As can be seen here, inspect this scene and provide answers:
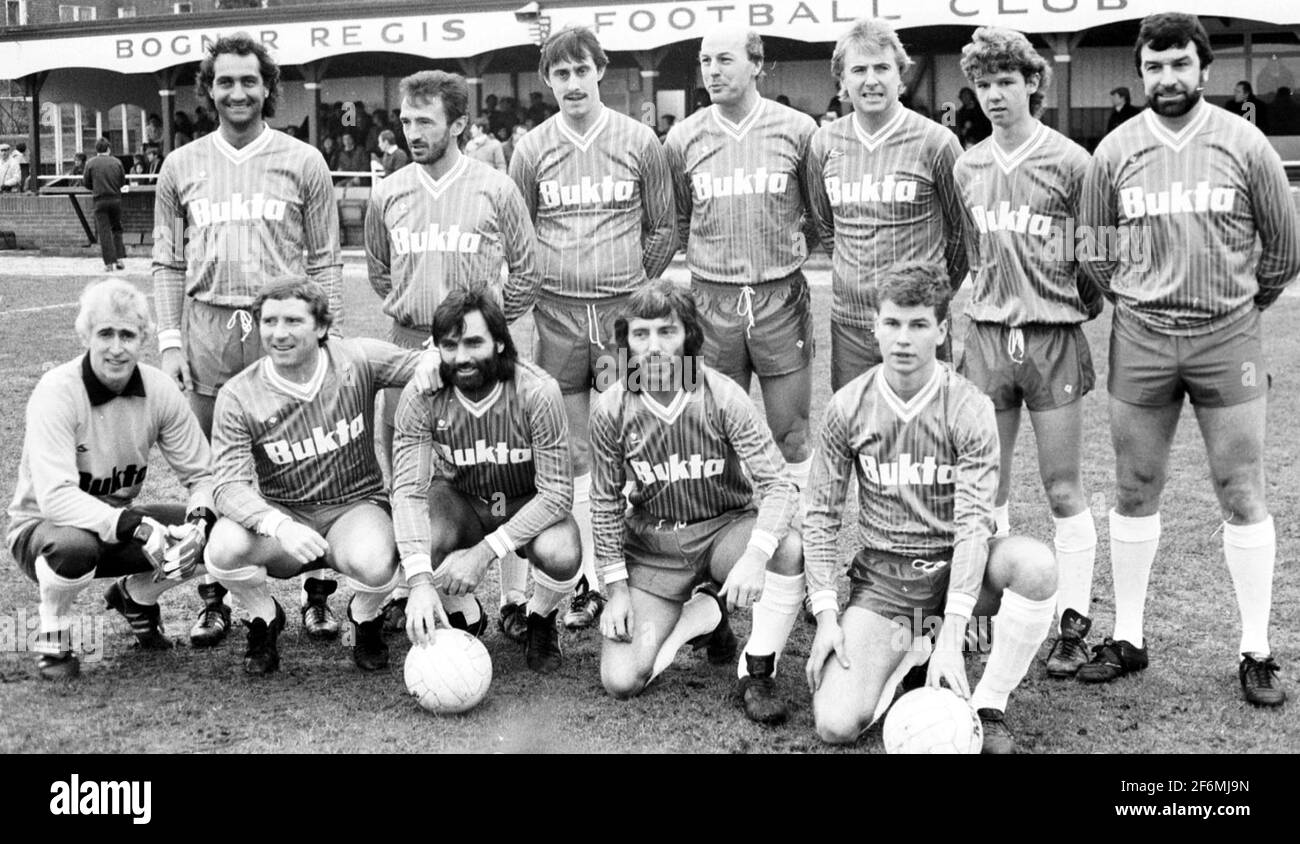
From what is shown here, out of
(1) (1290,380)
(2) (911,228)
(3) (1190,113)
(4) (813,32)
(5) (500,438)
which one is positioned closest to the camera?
(3) (1190,113)

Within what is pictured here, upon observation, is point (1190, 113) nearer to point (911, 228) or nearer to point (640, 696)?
point (911, 228)

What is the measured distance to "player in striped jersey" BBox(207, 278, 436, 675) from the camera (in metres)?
4.55

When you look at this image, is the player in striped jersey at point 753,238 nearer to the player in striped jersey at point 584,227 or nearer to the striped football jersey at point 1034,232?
the player in striped jersey at point 584,227

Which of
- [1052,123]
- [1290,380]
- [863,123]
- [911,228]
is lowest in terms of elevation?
[1290,380]

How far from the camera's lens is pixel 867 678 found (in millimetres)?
4043

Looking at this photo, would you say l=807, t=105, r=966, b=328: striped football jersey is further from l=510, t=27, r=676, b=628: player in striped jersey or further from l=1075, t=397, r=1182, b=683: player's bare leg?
l=1075, t=397, r=1182, b=683: player's bare leg

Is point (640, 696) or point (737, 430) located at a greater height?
point (737, 430)

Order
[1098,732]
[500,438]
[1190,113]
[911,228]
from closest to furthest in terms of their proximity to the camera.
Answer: [1098,732], [1190,113], [500,438], [911,228]

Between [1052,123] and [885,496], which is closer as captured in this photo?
[885,496]

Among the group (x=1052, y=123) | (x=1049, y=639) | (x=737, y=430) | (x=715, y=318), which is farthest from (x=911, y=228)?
(x=1052, y=123)

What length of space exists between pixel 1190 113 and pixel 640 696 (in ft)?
8.11

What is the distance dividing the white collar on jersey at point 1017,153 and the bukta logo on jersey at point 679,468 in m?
1.35

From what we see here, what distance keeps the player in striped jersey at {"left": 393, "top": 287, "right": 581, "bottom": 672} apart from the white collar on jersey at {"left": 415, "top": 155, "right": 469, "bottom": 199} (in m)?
0.75

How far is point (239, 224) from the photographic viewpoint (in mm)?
5066
